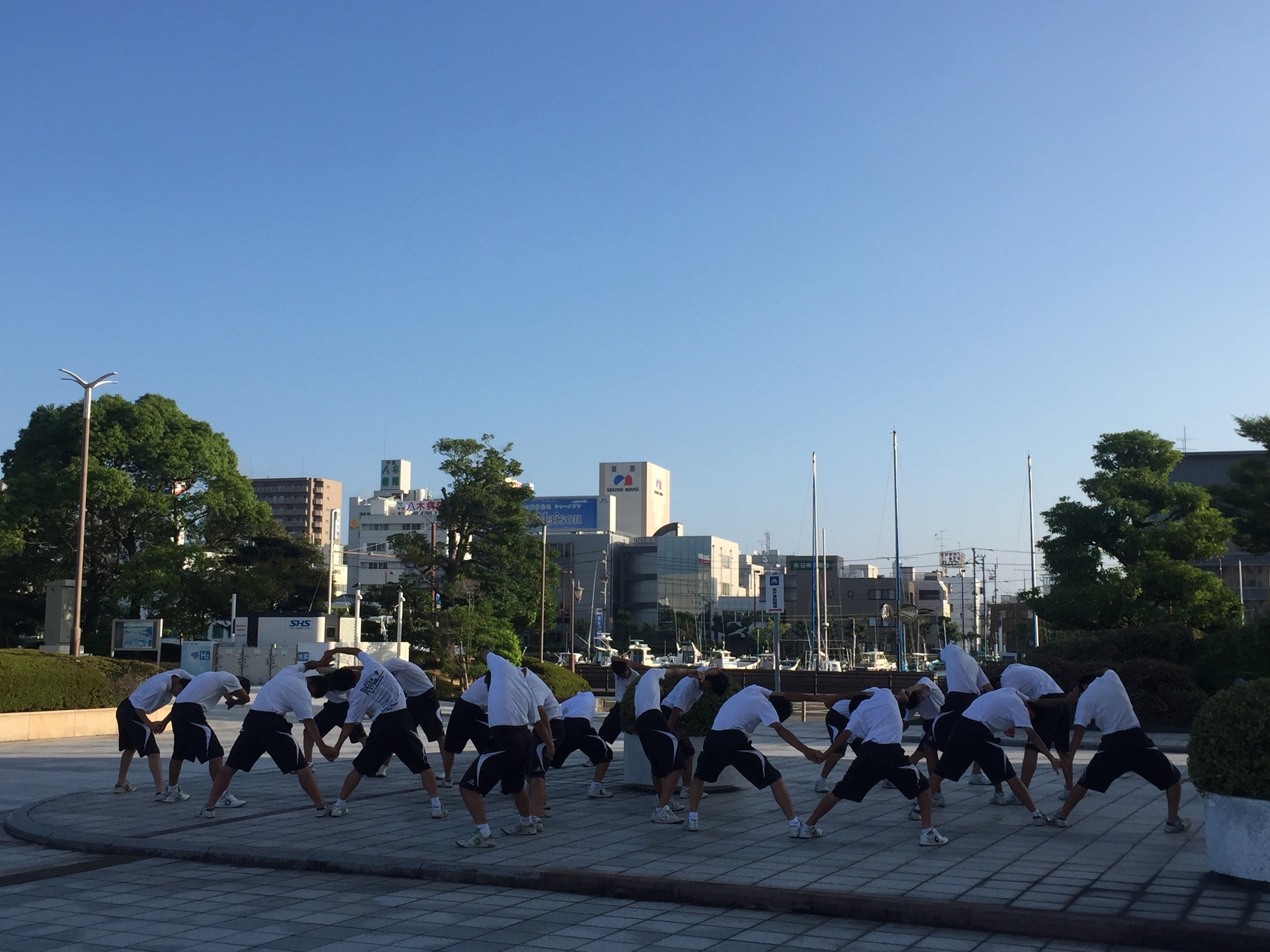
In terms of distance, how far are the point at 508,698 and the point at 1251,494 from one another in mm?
23985

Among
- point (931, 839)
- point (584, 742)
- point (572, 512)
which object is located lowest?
point (931, 839)

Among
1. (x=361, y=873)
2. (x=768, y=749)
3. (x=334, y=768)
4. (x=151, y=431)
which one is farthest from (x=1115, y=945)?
(x=151, y=431)

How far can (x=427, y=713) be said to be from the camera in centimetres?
1339

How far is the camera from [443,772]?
14.3m

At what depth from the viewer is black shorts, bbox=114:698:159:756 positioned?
1273cm

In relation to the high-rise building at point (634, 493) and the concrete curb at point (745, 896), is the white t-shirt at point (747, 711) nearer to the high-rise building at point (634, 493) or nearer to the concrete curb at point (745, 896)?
the concrete curb at point (745, 896)

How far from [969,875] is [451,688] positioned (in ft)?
110

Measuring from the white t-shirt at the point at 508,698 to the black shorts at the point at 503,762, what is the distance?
6 centimetres

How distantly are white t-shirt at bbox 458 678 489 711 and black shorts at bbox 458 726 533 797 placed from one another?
2.14 metres

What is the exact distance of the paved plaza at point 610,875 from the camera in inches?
269

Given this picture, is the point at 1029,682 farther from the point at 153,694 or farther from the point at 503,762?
the point at 153,694

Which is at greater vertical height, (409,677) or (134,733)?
(409,677)

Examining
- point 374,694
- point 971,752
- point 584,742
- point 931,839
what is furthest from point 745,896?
point 584,742

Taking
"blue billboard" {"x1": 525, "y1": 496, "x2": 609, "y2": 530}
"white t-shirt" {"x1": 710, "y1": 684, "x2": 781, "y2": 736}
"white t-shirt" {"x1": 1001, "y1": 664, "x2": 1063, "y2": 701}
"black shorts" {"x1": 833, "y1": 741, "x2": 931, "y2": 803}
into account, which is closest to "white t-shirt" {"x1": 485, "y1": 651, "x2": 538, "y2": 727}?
"white t-shirt" {"x1": 710, "y1": 684, "x2": 781, "y2": 736}
